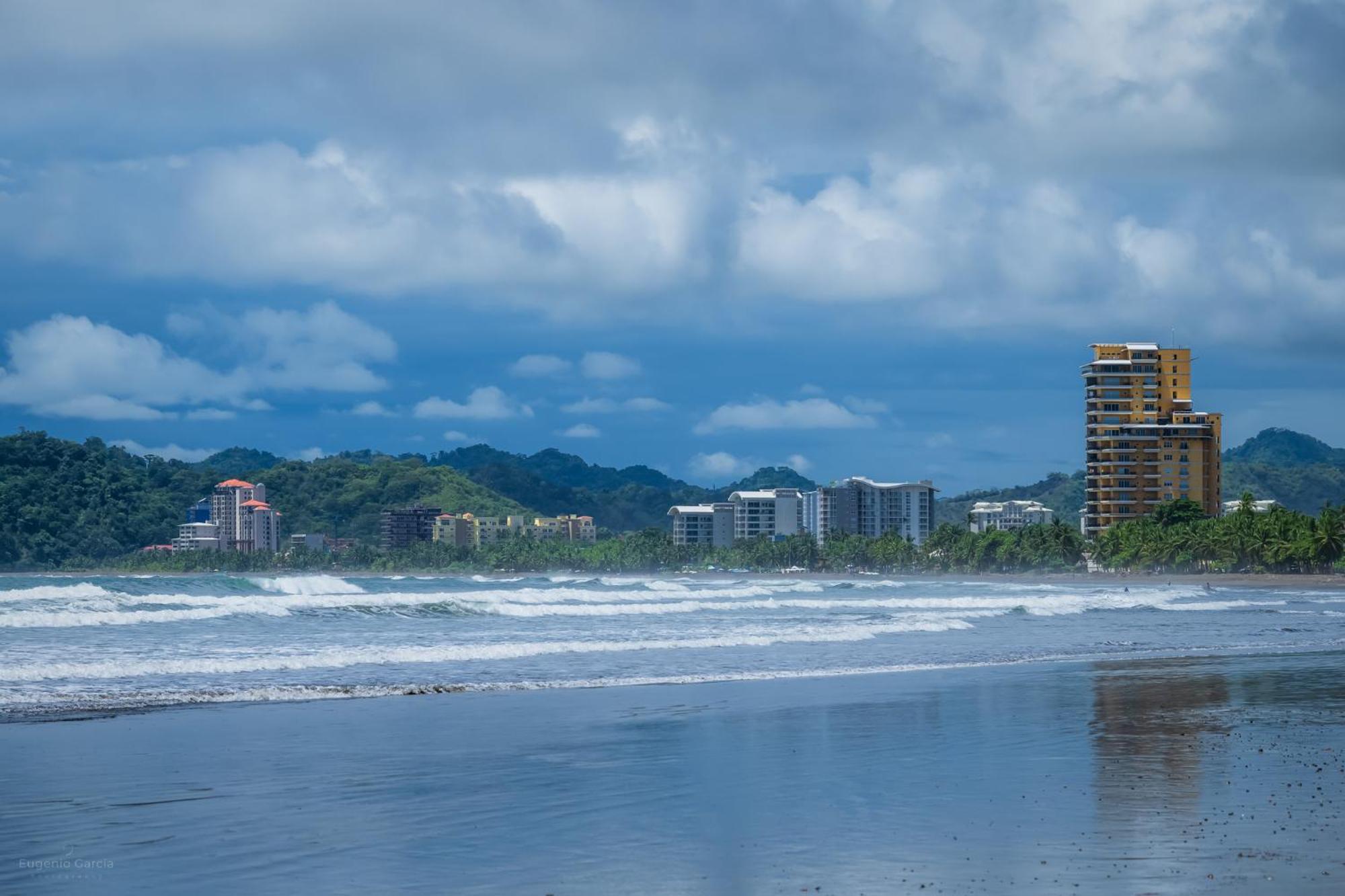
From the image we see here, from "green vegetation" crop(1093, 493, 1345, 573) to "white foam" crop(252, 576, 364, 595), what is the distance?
78.8 metres

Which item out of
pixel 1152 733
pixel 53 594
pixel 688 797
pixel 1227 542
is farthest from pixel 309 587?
pixel 1227 542

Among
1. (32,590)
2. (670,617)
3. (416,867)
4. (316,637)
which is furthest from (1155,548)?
(416,867)

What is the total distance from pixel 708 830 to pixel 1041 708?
10.9 meters

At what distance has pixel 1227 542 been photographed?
124m

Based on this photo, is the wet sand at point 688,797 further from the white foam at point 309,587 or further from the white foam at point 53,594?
the white foam at point 309,587

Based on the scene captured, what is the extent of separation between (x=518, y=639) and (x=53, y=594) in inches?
1553

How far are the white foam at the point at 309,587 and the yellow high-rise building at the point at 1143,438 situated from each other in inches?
3671

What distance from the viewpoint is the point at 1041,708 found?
71.1 ft

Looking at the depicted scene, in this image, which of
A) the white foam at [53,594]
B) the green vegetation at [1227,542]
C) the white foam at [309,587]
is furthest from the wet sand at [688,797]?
the green vegetation at [1227,542]

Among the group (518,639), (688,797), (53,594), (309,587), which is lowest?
(309,587)

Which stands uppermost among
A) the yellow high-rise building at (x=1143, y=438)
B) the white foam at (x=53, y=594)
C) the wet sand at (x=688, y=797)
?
the yellow high-rise building at (x=1143, y=438)

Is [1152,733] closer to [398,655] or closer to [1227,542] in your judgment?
[398,655]

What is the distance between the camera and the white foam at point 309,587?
80938 millimetres

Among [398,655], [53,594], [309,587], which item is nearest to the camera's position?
[398,655]
